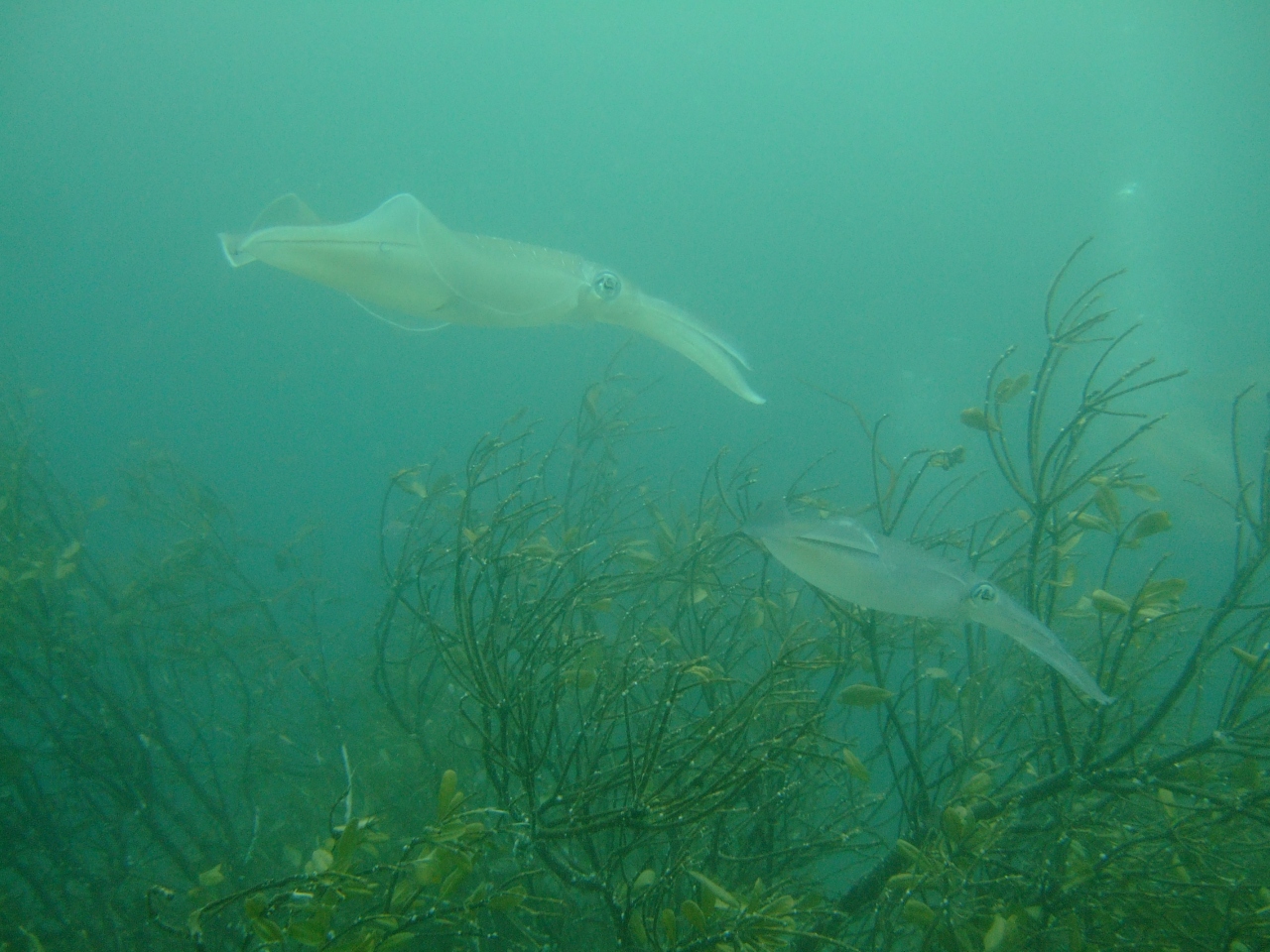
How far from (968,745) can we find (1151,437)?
1920cm

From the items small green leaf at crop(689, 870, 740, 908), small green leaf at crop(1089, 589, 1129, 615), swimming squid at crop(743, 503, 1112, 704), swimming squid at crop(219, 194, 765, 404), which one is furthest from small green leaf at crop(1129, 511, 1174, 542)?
small green leaf at crop(689, 870, 740, 908)

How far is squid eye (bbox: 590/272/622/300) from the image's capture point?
252cm

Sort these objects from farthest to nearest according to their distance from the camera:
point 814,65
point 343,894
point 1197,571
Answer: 1. point 814,65
2. point 1197,571
3. point 343,894

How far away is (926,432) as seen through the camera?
30.4m

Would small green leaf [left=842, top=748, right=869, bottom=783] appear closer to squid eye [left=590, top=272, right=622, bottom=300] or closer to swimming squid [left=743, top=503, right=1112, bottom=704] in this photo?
swimming squid [left=743, top=503, right=1112, bottom=704]

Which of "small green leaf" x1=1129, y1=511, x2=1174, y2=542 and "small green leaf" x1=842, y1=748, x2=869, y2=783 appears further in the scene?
"small green leaf" x1=1129, y1=511, x2=1174, y2=542

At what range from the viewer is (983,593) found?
2.37 metres

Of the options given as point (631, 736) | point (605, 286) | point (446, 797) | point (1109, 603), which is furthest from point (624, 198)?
point (446, 797)

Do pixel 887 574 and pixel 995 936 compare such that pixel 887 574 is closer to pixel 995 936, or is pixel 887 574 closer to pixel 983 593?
pixel 983 593

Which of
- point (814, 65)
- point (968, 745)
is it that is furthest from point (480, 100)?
point (968, 745)

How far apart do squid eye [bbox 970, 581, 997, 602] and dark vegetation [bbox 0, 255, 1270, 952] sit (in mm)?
537

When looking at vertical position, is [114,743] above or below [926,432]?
below

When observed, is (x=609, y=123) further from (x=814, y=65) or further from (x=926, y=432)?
(x=926, y=432)

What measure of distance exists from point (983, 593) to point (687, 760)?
128 cm
